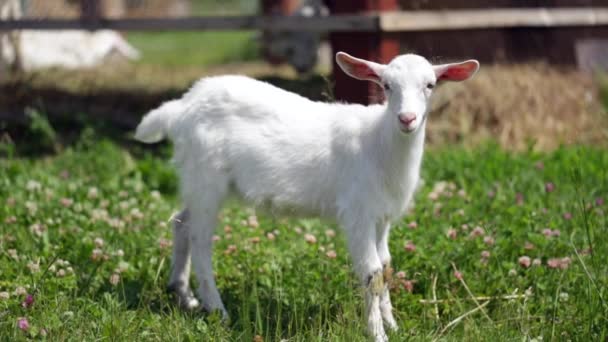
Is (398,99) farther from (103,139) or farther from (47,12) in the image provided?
(47,12)

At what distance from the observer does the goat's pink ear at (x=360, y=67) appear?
3.84 meters

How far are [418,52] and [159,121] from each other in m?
2.56

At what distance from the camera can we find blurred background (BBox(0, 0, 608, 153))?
7062mm

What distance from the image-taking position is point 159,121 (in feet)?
15.0

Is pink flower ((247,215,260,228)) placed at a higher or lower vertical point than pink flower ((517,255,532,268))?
lower

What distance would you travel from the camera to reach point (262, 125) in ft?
14.0

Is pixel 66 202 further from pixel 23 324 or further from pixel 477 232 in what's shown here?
pixel 477 232

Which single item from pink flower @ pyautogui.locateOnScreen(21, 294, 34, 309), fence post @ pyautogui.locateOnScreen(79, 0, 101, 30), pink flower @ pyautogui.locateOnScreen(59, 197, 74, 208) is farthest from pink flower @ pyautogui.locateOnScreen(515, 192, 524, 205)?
fence post @ pyautogui.locateOnScreen(79, 0, 101, 30)

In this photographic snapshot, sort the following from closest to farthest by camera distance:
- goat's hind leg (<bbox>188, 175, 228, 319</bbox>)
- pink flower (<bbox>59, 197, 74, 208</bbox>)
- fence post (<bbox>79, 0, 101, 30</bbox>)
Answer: goat's hind leg (<bbox>188, 175, 228, 319</bbox>) < pink flower (<bbox>59, 197, 74, 208</bbox>) < fence post (<bbox>79, 0, 101, 30</bbox>)

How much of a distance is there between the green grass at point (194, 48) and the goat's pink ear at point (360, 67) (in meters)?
8.18

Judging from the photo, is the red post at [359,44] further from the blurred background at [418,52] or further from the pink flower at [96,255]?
the pink flower at [96,255]

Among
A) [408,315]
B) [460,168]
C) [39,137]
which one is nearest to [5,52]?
[39,137]

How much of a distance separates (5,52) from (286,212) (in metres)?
6.25

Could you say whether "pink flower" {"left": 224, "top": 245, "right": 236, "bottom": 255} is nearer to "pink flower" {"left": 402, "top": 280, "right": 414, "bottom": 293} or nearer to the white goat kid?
the white goat kid
